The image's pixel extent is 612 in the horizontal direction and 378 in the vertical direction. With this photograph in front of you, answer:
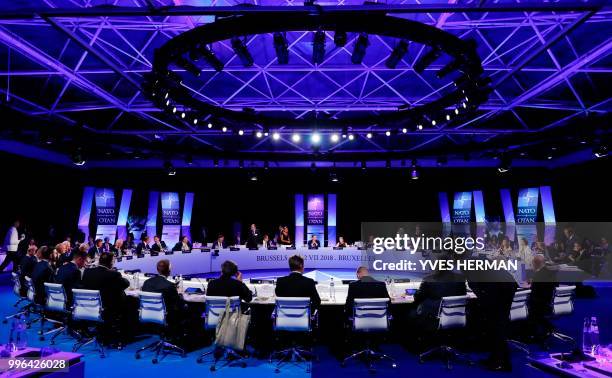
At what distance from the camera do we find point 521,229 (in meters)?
15.7

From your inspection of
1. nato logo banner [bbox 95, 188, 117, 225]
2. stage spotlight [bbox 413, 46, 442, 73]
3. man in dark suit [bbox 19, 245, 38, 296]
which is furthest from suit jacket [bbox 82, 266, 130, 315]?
nato logo banner [bbox 95, 188, 117, 225]

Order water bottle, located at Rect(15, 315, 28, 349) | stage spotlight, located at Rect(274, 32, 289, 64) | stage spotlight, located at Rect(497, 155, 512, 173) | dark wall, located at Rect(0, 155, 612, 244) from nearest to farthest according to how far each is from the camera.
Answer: water bottle, located at Rect(15, 315, 28, 349) → stage spotlight, located at Rect(274, 32, 289, 64) → stage spotlight, located at Rect(497, 155, 512, 173) → dark wall, located at Rect(0, 155, 612, 244)

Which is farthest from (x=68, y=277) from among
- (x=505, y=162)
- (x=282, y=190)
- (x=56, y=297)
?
(x=282, y=190)

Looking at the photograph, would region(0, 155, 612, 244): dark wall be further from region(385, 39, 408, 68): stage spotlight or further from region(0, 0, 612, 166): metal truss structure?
region(385, 39, 408, 68): stage spotlight

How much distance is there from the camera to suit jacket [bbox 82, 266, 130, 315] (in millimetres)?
5676

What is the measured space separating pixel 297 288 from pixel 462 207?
45.5ft

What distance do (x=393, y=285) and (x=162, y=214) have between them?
1325cm

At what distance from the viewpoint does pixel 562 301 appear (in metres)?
5.97

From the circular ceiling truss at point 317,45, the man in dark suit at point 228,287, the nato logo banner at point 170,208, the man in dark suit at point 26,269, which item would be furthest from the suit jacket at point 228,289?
the nato logo banner at point 170,208

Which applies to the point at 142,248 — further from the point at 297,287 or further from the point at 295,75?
the point at 297,287

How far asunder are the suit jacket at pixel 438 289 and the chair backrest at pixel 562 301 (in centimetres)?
159

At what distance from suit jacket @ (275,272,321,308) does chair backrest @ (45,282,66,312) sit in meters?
3.21

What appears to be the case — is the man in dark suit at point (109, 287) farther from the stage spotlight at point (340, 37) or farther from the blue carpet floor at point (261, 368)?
the stage spotlight at point (340, 37)

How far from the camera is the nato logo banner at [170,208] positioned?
1725 centimetres
